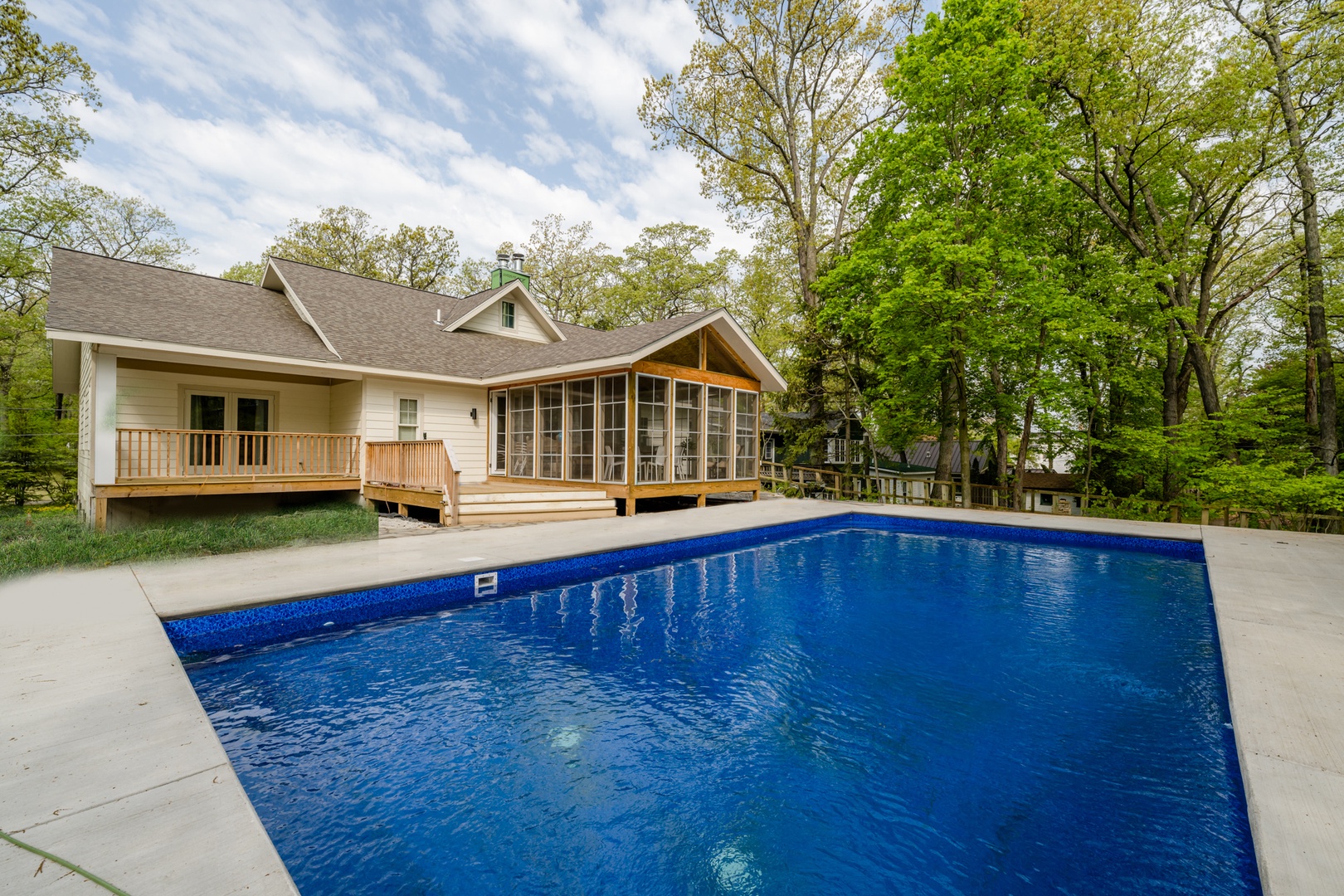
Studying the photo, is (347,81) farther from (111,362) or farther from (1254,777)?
(1254,777)

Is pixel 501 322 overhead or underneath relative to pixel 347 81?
underneath

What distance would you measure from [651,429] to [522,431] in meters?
3.53

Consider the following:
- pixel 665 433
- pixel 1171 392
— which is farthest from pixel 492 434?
pixel 1171 392

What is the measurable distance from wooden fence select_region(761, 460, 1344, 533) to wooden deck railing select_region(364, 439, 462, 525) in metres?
10.5

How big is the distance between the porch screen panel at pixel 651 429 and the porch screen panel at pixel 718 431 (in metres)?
1.33

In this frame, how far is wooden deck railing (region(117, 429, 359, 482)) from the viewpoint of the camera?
29.1 feet

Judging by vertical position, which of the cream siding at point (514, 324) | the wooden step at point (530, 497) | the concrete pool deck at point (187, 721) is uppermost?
the cream siding at point (514, 324)

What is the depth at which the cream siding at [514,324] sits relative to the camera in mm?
15406

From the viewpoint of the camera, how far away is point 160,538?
713 centimetres

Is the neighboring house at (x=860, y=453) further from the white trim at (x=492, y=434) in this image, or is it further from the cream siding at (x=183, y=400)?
the cream siding at (x=183, y=400)

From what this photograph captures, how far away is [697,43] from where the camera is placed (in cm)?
1852

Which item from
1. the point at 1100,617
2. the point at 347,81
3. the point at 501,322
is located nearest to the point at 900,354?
the point at 1100,617

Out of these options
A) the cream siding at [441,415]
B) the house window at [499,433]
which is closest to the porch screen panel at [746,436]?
the house window at [499,433]

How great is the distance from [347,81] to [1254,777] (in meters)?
23.1
